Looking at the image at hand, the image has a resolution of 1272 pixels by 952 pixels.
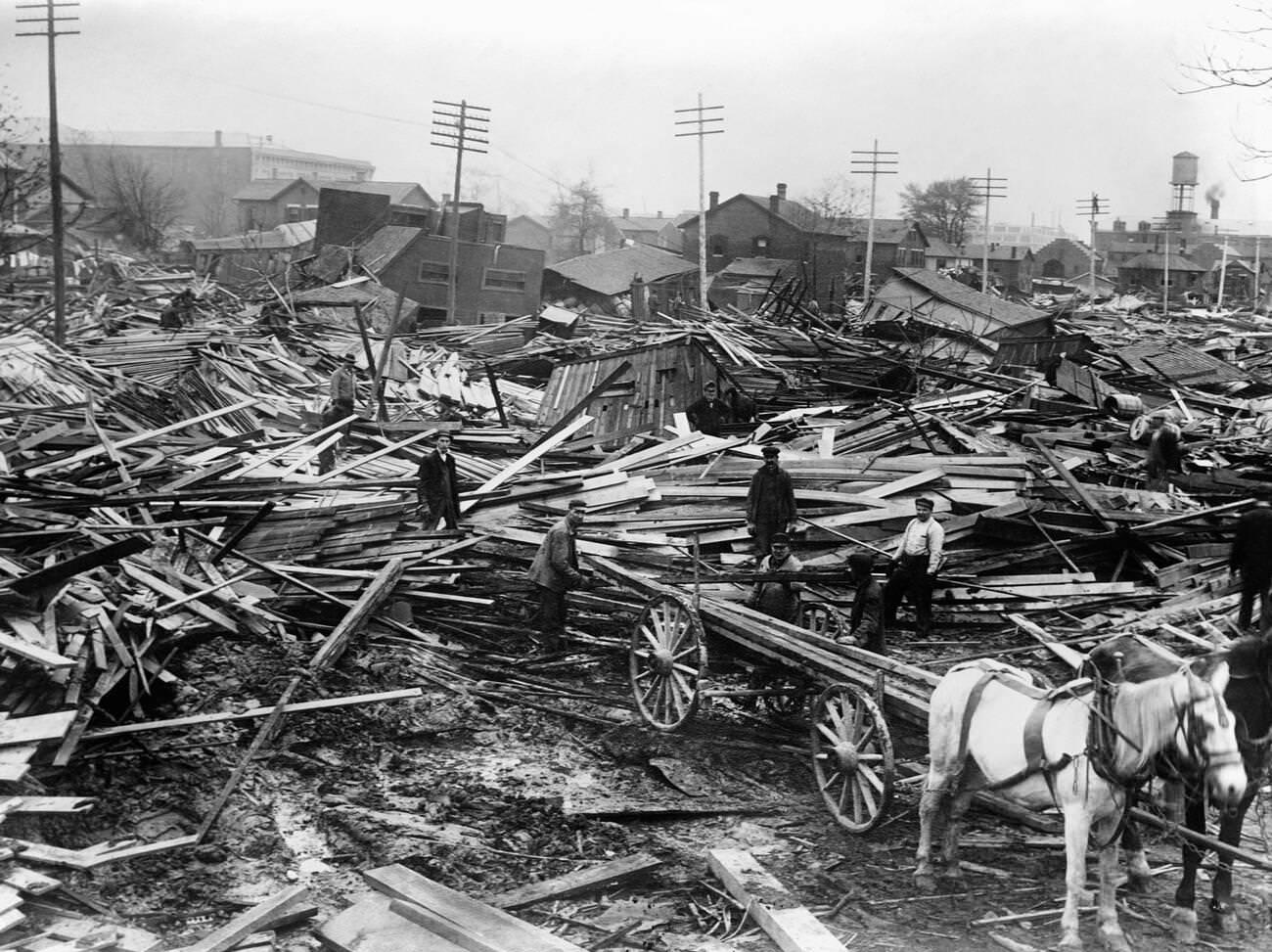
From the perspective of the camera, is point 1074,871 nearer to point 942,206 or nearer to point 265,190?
point 265,190

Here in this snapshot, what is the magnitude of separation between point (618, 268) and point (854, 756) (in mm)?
50236

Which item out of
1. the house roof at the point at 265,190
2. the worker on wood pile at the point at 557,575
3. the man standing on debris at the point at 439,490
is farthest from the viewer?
the house roof at the point at 265,190

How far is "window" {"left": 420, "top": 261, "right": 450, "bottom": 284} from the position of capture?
158 ft

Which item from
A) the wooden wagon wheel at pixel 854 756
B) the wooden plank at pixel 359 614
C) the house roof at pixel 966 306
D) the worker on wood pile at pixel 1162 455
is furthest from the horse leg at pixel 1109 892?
the house roof at pixel 966 306

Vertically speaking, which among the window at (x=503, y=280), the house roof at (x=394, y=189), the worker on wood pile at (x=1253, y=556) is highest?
the house roof at (x=394, y=189)

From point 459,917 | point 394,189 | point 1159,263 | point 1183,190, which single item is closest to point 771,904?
point 459,917

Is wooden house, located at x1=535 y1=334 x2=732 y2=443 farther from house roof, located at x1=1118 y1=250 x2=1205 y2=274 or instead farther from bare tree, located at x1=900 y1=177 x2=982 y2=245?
house roof, located at x1=1118 y1=250 x2=1205 y2=274

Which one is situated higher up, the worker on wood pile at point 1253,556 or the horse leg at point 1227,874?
the worker on wood pile at point 1253,556

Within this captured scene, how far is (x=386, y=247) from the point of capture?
49.0 meters

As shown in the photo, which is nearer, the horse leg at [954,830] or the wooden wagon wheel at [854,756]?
the horse leg at [954,830]

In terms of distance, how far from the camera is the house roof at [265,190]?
7750 cm

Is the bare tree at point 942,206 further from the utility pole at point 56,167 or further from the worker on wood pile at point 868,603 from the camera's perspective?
the worker on wood pile at point 868,603

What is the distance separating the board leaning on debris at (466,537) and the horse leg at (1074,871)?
49.2 inches

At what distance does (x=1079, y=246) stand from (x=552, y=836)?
9793 cm
